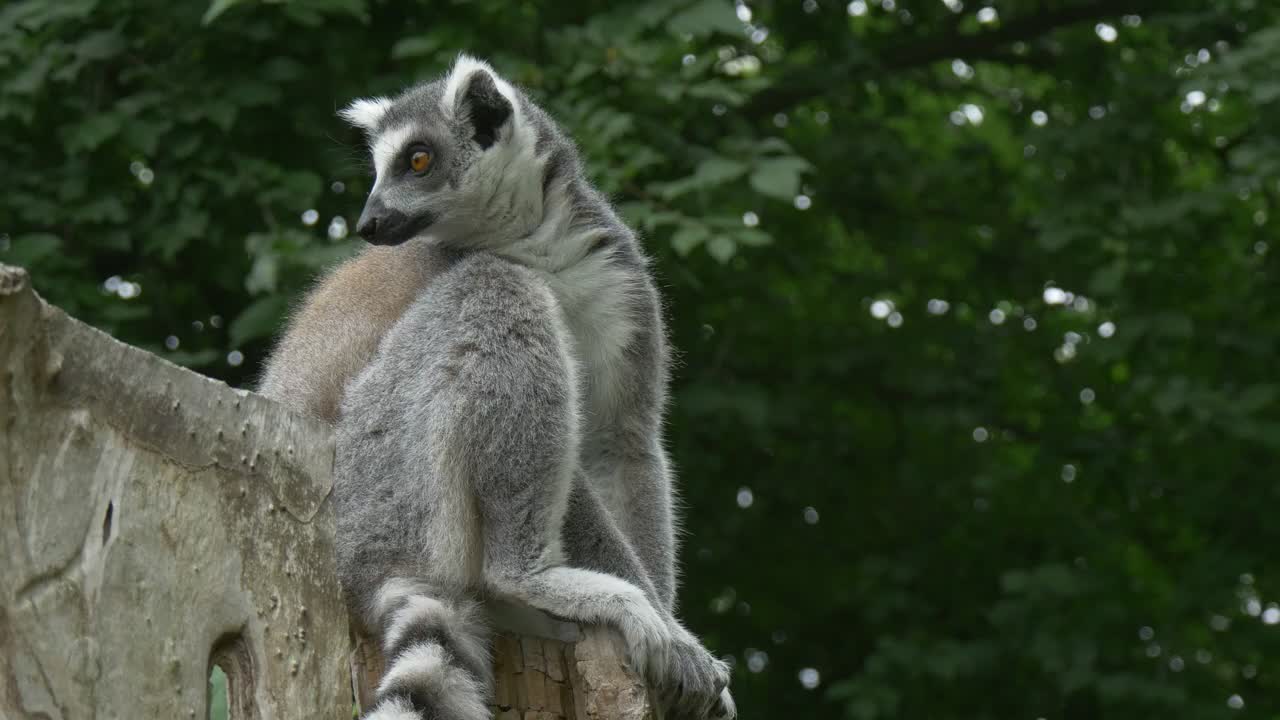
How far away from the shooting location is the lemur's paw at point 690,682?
367 cm

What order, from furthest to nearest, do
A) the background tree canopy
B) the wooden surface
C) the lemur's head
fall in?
the background tree canopy, the lemur's head, the wooden surface

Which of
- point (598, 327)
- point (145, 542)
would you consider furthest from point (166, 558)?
point (598, 327)

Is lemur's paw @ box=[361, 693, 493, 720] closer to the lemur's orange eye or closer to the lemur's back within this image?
the lemur's back

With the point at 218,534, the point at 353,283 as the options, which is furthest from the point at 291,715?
the point at 353,283

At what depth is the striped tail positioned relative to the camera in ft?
10.3

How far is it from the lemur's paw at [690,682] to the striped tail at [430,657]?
1.62ft

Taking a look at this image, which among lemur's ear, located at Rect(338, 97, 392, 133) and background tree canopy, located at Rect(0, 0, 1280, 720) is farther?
background tree canopy, located at Rect(0, 0, 1280, 720)

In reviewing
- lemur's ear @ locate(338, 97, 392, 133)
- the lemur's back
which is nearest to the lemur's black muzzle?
the lemur's back

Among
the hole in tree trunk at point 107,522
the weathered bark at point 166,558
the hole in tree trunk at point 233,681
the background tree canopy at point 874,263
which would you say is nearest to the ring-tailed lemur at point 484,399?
the weathered bark at point 166,558

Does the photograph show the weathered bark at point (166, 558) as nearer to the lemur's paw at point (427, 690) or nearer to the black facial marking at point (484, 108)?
the lemur's paw at point (427, 690)

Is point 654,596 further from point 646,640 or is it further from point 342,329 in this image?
point 342,329

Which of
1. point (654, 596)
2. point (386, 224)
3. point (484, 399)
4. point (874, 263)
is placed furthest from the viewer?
point (874, 263)

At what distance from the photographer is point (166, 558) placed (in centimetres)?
297

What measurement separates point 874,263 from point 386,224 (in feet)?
17.1
